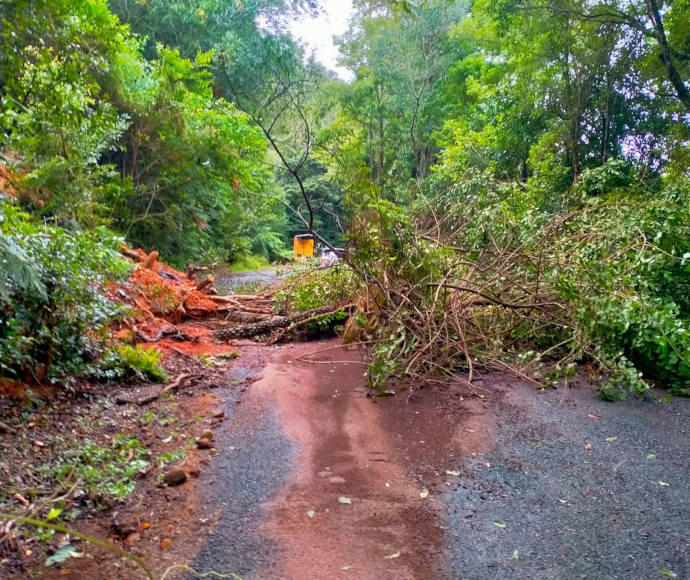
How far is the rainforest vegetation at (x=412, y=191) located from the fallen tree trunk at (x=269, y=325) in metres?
0.39

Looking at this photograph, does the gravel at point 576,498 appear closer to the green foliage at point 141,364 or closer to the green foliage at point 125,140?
the green foliage at point 141,364

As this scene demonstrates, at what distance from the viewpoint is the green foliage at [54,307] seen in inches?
148

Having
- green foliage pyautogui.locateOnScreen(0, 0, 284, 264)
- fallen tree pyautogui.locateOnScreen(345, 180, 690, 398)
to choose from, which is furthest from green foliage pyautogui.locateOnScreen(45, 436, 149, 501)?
green foliage pyautogui.locateOnScreen(0, 0, 284, 264)

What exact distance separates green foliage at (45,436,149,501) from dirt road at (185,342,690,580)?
454 mm

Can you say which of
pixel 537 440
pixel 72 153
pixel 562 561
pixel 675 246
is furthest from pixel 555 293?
pixel 72 153

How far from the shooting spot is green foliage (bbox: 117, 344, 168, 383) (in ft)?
16.3

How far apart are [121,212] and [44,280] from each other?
8.17 m

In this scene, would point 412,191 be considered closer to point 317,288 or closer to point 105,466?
point 317,288

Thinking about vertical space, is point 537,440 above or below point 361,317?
below

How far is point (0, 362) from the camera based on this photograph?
368 cm

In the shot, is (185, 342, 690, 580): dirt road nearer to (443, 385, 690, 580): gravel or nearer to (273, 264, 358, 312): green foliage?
(443, 385, 690, 580): gravel

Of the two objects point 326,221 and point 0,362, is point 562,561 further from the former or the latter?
point 326,221

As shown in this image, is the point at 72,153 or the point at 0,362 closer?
the point at 0,362

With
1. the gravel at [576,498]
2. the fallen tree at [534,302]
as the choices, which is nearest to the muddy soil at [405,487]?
the gravel at [576,498]
